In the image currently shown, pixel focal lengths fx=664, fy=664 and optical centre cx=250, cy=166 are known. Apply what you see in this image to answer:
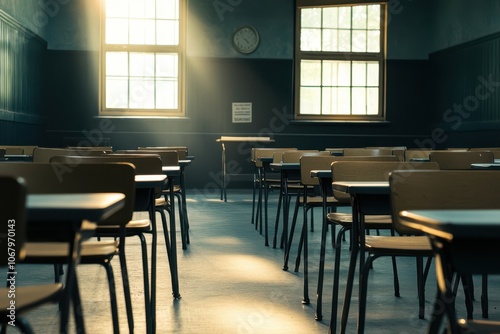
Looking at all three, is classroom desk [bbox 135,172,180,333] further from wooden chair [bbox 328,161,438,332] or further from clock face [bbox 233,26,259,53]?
clock face [bbox 233,26,259,53]

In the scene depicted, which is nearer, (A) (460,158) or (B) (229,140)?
(A) (460,158)

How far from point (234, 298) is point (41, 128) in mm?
7985

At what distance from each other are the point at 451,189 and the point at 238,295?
186 centimetres

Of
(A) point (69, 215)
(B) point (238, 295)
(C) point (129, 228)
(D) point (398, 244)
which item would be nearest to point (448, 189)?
(D) point (398, 244)

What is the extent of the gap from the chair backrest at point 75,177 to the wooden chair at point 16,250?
487 mm

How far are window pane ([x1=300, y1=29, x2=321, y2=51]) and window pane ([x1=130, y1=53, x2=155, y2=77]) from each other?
258cm

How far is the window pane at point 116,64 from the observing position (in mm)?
10922

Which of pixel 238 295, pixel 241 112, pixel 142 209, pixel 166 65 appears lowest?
pixel 238 295

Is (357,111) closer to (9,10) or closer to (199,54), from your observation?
(199,54)

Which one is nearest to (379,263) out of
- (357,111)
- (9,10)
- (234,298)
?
(234,298)

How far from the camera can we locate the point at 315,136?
445 inches

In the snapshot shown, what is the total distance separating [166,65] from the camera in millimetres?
11086

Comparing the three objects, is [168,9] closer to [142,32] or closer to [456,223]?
[142,32]

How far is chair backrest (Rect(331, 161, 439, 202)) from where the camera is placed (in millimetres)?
2832
